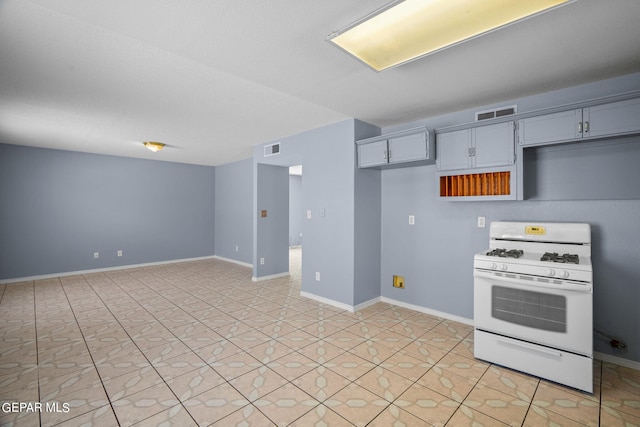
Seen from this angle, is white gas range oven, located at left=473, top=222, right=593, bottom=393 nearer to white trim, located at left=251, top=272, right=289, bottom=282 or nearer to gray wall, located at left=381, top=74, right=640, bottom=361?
gray wall, located at left=381, top=74, right=640, bottom=361

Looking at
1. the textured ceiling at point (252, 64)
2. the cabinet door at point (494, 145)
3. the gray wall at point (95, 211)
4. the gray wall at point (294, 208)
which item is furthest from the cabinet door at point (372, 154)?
the gray wall at point (294, 208)

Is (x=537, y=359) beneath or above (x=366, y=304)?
above

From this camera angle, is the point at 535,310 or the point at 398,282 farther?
the point at 398,282

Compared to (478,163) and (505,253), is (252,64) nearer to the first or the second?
(478,163)

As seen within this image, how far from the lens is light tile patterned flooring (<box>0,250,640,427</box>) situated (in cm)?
196

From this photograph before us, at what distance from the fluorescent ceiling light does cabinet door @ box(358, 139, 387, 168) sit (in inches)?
59.1

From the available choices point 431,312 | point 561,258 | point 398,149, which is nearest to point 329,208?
point 398,149

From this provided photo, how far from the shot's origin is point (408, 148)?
3.48m

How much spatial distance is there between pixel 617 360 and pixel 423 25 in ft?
10.9

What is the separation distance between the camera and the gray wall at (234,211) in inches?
278

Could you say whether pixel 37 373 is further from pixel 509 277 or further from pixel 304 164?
pixel 509 277

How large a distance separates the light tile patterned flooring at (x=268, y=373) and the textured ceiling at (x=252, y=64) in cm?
261

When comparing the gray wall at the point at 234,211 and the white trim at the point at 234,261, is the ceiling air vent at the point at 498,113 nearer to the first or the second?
the gray wall at the point at 234,211

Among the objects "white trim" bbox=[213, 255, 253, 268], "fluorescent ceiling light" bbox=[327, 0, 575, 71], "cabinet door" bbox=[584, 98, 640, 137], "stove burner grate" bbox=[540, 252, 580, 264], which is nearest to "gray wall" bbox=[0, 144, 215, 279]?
"white trim" bbox=[213, 255, 253, 268]
